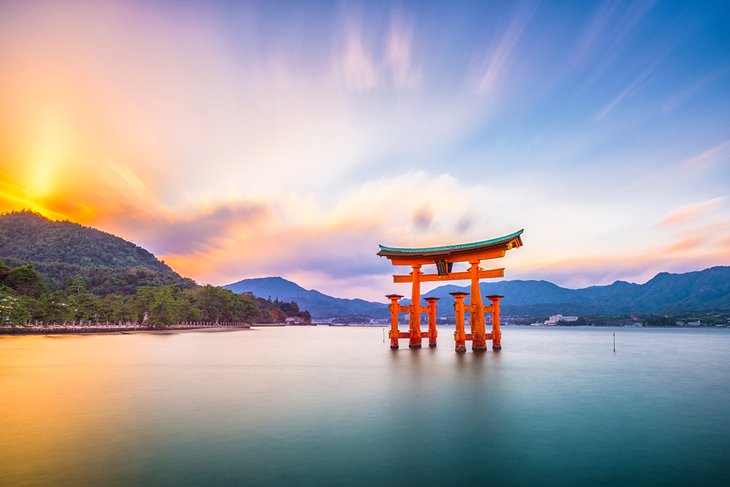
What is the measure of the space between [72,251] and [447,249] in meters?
169

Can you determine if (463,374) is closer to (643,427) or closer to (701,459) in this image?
(643,427)

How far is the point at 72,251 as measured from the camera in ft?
504

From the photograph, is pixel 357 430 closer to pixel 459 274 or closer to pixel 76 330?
pixel 459 274

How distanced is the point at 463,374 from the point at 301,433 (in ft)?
43.6

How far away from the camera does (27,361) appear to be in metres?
25.0

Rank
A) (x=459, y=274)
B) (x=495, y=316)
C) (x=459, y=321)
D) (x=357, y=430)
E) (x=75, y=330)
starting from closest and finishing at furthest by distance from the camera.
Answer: (x=357, y=430) → (x=459, y=274) → (x=459, y=321) → (x=495, y=316) → (x=75, y=330)

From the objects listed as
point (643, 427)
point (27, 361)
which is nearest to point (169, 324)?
point (27, 361)

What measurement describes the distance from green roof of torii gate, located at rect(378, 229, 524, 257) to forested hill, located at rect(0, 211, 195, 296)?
10378 centimetres

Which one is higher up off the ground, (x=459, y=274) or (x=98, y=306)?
(x=459, y=274)

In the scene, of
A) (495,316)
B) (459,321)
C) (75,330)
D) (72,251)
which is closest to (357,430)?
(459,321)

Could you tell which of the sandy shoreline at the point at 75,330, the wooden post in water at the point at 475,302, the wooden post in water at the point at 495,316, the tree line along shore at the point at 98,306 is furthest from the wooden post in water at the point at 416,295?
the sandy shoreline at the point at 75,330

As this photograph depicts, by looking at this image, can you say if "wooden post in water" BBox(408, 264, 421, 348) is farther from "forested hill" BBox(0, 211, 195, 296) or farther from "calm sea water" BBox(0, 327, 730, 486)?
"forested hill" BBox(0, 211, 195, 296)

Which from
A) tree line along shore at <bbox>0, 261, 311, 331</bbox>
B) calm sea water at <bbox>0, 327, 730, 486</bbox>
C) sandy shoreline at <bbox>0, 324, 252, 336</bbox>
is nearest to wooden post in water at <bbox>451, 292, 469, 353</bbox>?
calm sea water at <bbox>0, 327, 730, 486</bbox>

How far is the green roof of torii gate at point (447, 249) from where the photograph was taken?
1064 inches
